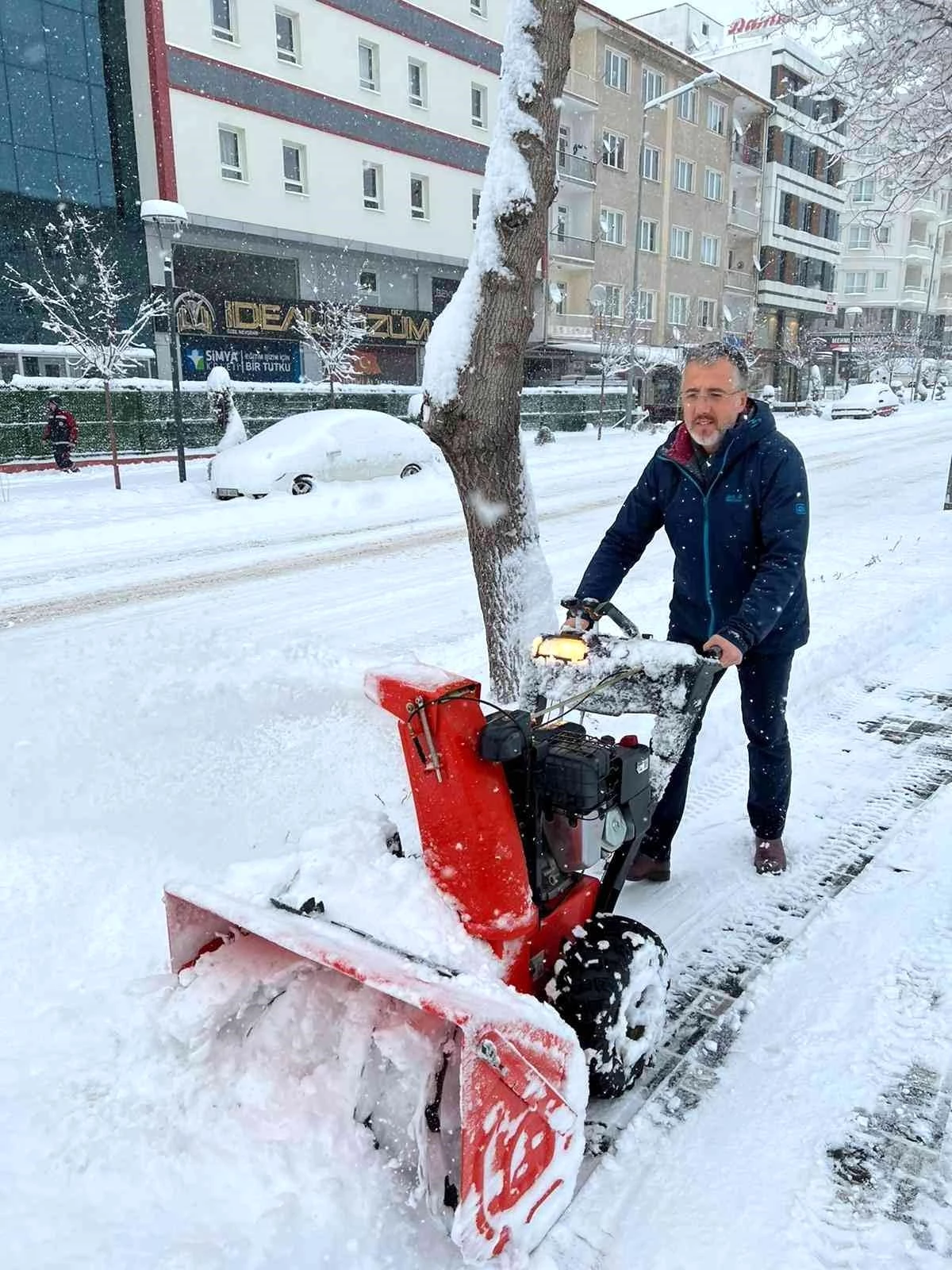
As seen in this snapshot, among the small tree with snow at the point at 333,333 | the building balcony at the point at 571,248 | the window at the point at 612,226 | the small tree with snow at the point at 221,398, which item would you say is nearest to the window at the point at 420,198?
the small tree with snow at the point at 333,333

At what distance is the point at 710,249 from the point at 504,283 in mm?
40763

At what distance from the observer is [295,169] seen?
23.4m

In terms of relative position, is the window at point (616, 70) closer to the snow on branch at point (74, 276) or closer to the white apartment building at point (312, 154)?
the white apartment building at point (312, 154)

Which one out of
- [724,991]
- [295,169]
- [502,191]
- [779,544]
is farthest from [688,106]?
[724,991]

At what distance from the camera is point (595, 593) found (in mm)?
3275

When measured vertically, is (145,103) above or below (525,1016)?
above

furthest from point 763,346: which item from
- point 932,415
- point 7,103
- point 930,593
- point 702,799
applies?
point 702,799

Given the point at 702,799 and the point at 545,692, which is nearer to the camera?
the point at 545,692

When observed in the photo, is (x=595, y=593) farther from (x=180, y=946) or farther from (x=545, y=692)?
(x=180, y=946)

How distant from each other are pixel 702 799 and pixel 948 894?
43.3 inches

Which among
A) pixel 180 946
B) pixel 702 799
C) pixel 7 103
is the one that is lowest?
pixel 702 799

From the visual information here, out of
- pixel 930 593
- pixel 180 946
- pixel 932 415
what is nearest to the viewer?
pixel 180 946

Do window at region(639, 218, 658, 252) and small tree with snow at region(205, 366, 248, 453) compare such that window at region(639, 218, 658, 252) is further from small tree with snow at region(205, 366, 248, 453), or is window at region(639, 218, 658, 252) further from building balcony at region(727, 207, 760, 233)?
small tree with snow at region(205, 366, 248, 453)

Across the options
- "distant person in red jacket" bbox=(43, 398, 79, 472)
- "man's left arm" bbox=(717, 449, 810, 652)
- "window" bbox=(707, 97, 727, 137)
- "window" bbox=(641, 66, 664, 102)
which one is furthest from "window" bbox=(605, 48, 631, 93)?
"man's left arm" bbox=(717, 449, 810, 652)
